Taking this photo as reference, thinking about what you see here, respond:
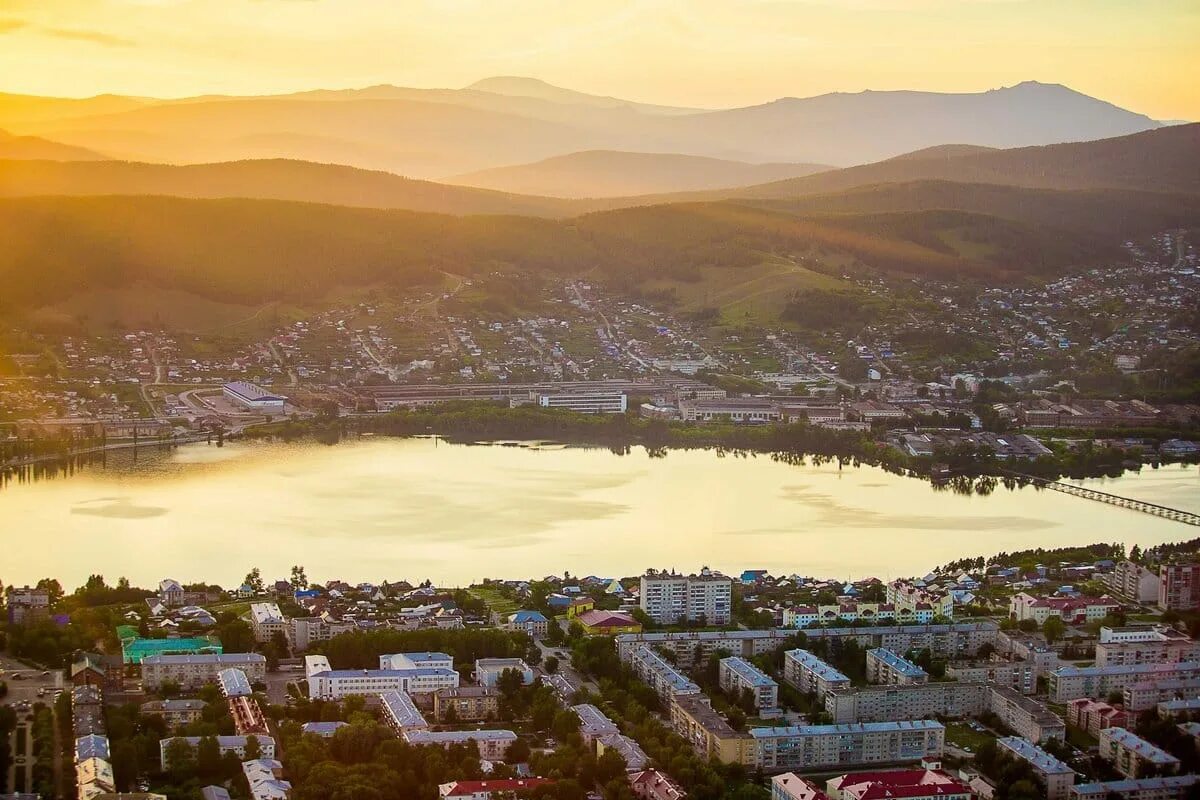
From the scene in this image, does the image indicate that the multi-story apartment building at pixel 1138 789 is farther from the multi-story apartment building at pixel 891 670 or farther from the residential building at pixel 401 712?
the residential building at pixel 401 712

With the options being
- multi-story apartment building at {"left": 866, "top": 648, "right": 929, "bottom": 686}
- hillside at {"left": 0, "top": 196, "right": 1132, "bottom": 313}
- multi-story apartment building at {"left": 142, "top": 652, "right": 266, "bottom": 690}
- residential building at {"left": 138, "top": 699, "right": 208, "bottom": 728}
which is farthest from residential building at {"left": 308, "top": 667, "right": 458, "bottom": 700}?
hillside at {"left": 0, "top": 196, "right": 1132, "bottom": 313}

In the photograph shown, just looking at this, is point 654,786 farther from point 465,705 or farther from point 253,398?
point 253,398

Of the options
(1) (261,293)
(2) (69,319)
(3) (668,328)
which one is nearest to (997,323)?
(3) (668,328)

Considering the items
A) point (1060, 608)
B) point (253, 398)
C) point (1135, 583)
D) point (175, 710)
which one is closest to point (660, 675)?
point (175, 710)

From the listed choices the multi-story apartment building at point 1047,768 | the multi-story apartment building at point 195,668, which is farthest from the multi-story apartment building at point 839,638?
the multi-story apartment building at point 195,668

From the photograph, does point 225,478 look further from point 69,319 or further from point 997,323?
point 997,323

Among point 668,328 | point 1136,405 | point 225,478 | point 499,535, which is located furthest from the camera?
point 668,328

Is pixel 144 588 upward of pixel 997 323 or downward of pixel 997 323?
downward
